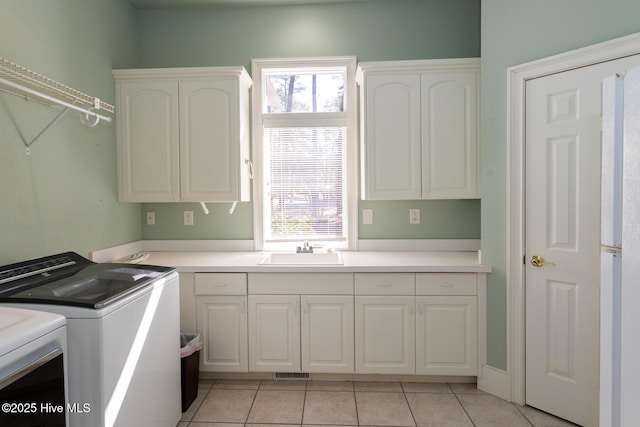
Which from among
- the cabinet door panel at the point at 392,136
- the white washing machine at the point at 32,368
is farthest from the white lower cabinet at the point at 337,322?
the white washing machine at the point at 32,368

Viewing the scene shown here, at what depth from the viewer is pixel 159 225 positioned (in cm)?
282

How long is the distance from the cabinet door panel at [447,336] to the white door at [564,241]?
314 mm

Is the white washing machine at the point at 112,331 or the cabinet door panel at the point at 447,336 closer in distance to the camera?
the white washing machine at the point at 112,331

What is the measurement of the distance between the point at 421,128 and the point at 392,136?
0.68 ft

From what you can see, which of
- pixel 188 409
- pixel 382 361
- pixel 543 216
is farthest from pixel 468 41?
pixel 188 409

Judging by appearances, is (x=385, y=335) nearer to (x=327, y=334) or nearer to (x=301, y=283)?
(x=327, y=334)

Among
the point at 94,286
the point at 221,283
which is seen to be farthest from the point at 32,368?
the point at 221,283

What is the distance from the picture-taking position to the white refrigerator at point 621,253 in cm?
87

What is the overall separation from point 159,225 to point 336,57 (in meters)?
2.00

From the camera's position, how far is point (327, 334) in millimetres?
2223

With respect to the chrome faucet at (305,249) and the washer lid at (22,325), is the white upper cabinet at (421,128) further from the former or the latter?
the washer lid at (22,325)

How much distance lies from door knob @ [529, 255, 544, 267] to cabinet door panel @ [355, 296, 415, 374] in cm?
76

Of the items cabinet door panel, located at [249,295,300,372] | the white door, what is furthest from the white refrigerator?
cabinet door panel, located at [249,295,300,372]

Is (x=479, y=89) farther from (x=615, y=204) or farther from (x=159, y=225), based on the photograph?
(x=159, y=225)
